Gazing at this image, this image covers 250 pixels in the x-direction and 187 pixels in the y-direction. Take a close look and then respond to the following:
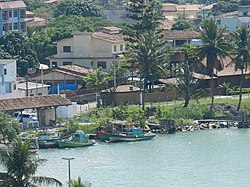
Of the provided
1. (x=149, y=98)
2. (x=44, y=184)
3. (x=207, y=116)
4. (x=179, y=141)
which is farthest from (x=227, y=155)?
(x=44, y=184)

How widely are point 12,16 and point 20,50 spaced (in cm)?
1100

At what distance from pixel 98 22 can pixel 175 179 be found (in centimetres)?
3958

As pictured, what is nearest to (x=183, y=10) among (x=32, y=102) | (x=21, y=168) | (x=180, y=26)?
(x=180, y=26)

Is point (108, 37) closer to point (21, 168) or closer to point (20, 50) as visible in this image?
point (20, 50)

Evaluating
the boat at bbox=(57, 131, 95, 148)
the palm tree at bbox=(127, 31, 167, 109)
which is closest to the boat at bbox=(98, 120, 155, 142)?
the boat at bbox=(57, 131, 95, 148)

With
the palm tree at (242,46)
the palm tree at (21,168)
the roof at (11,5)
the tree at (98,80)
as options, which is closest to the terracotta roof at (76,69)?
the tree at (98,80)

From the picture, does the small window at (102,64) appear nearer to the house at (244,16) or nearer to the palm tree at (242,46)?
the palm tree at (242,46)

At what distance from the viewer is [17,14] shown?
6988 cm

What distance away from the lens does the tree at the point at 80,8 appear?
3113 inches

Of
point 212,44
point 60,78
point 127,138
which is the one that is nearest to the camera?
point 127,138

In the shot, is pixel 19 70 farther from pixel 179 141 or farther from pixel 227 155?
pixel 227 155

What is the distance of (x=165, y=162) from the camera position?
3988 centimetres

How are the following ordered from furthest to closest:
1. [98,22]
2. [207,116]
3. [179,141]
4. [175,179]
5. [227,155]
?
[98,22] < [207,116] < [179,141] < [227,155] < [175,179]

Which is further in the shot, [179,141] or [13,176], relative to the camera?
[179,141]
